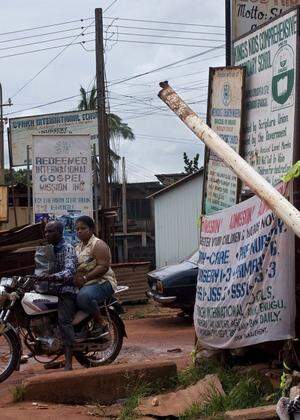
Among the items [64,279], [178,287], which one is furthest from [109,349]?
[178,287]

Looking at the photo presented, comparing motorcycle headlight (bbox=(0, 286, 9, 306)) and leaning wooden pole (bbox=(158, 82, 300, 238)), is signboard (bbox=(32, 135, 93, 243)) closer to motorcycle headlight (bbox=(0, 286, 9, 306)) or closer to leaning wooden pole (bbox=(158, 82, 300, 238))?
motorcycle headlight (bbox=(0, 286, 9, 306))

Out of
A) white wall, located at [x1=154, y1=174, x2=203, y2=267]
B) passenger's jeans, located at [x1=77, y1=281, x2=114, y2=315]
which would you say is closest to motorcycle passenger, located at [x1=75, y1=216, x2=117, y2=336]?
passenger's jeans, located at [x1=77, y1=281, x2=114, y2=315]

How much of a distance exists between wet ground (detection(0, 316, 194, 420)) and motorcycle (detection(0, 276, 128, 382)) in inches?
12.7

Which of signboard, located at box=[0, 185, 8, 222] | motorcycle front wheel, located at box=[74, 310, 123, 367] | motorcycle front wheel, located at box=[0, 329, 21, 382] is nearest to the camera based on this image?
motorcycle front wheel, located at box=[0, 329, 21, 382]

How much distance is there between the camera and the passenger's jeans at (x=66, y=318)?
24.9 feet

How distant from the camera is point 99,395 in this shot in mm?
6578

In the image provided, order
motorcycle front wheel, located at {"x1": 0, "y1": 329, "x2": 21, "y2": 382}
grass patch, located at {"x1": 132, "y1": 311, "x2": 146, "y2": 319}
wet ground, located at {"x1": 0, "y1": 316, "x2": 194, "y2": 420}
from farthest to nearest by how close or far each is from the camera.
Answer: grass patch, located at {"x1": 132, "y1": 311, "x2": 146, "y2": 319} → motorcycle front wheel, located at {"x1": 0, "y1": 329, "x2": 21, "y2": 382} → wet ground, located at {"x1": 0, "y1": 316, "x2": 194, "y2": 420}

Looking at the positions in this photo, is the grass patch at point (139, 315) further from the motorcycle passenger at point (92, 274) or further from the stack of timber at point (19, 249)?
the motorcycle passenger at point (92, 274)

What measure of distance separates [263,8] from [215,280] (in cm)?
297

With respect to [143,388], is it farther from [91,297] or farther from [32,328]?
[32,328]

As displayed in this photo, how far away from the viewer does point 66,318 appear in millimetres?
7605

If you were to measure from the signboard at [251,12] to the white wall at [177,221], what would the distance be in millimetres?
17692

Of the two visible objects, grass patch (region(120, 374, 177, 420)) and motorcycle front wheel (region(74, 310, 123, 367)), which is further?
motorcycle front wheel (region(74, 310, 123, 367))

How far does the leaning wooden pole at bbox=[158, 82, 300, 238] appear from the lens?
4.37 metres
